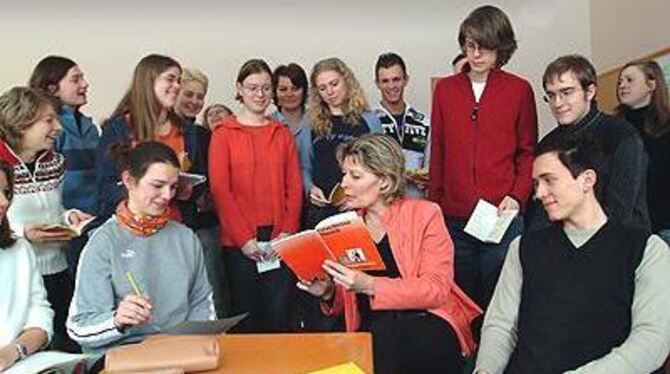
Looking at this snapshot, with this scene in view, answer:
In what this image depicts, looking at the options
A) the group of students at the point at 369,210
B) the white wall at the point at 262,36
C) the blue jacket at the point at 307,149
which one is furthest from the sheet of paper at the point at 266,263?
the white wall at the point at 262,36

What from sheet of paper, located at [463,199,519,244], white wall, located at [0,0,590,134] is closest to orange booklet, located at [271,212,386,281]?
sheet of paper, located at [463,199,519,244]

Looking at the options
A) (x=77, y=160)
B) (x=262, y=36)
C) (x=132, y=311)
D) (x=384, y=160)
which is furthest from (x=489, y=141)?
(x=262, y=36)

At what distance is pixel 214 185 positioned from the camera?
3.09 meters

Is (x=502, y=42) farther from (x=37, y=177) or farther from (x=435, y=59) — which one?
(x=435, y=59)

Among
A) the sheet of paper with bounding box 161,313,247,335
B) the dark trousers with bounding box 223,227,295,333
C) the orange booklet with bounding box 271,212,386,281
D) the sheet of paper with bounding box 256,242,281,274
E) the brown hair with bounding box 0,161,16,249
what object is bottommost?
the dark trousers with bounding box 223,227,295,333

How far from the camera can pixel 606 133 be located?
2.50 metres

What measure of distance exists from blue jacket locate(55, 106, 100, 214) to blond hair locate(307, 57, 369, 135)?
0.95 meters

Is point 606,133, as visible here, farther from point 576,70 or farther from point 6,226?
point 6,226

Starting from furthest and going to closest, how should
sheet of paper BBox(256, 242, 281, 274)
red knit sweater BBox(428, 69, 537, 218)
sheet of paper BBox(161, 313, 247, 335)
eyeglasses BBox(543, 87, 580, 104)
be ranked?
sheet of paper BBox(256, 242, 281, 274) < red knit sweater BBox(428, 69, 537, 218) < eyeglasses BBox(543, 87, 580, 104) < sheet of paper BBox(161, 313, 247, 335)

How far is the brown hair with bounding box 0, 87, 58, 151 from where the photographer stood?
2719 mm

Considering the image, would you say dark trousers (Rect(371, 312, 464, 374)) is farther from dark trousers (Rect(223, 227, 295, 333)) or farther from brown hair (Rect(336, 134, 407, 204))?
dark trousers (Rect(223, 227, 295, 333))

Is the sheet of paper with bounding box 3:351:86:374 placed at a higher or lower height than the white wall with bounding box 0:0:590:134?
lower

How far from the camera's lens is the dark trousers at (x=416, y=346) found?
2094 millimetres

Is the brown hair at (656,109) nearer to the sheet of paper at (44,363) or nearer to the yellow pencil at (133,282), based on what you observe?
the yellow pencil at (133,282)
